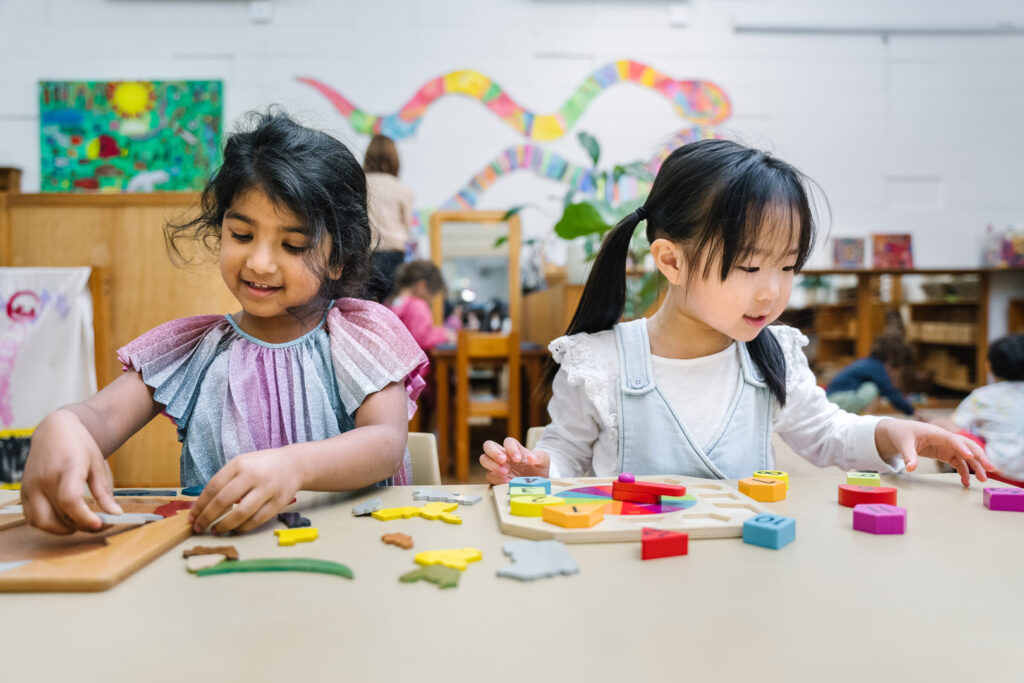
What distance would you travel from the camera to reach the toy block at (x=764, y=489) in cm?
65

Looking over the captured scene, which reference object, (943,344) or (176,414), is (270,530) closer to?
(176,414)

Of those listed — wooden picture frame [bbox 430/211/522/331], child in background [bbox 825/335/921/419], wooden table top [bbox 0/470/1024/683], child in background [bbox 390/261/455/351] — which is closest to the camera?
wooden table top [bbox 0/470/1024/683]

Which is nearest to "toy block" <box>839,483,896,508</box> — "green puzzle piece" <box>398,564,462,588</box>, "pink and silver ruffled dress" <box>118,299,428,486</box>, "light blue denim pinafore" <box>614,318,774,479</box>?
"light blue denim pinafore" <box>614,318,774,479</box>

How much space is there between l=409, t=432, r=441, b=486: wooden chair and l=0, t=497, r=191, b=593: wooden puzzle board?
36cm

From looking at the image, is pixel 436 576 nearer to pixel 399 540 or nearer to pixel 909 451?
pixel 399 540

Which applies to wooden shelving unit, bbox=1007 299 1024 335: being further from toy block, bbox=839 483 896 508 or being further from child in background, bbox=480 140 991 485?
toy block, bbox=839 483 896 508

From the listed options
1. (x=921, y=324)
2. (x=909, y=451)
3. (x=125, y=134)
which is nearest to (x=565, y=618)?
(x=909, y=451)

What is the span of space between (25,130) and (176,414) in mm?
Answer: 3592

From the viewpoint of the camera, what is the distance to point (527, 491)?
625mm

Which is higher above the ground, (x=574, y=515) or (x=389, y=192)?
(x=389, y=192)

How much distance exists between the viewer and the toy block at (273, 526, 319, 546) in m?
0.52

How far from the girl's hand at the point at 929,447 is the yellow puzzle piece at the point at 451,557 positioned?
1.69ft

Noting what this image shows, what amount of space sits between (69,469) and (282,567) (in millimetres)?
237

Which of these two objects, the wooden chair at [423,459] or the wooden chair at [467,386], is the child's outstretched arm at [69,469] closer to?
the wooden chair at [423,459]
